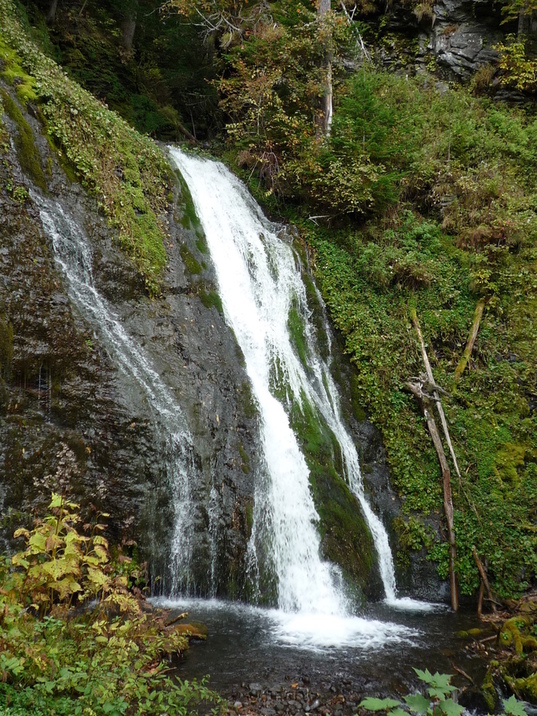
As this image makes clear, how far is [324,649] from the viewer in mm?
5242

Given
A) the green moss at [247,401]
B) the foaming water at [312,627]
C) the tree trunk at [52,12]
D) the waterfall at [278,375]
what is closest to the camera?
the foaming water at [312,627]

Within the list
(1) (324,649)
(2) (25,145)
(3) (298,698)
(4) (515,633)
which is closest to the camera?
(3) (298,698)

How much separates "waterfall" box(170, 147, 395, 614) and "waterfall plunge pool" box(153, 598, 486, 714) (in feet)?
1.74

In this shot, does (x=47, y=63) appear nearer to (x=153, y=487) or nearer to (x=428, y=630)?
(x=153, y=487)

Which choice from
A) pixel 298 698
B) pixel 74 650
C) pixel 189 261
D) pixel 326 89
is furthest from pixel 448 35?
pixel 74 650

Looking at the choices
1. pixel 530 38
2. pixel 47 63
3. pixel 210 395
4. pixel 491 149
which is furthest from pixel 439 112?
pixel 210 395

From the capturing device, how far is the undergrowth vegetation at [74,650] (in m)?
3.00

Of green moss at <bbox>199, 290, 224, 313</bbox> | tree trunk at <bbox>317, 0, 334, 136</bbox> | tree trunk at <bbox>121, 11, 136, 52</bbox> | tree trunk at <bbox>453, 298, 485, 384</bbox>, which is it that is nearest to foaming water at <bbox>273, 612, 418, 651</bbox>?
green moss at <bbox>199, 290, 224, 313</bbox>

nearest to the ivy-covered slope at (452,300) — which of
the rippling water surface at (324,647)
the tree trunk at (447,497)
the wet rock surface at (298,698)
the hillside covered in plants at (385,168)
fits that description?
the hillside covered in plants at (385,168)

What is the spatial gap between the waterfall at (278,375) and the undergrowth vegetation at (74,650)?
209 centimetres

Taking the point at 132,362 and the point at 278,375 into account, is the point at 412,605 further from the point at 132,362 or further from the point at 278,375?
the point at 132,362

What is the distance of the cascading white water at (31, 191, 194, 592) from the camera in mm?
6516

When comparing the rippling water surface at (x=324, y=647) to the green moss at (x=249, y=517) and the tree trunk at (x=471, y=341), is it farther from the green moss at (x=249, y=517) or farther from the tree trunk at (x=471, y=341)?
the tree trunk at (x=471, y=341)

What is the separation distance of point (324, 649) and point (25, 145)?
7.93 metres
